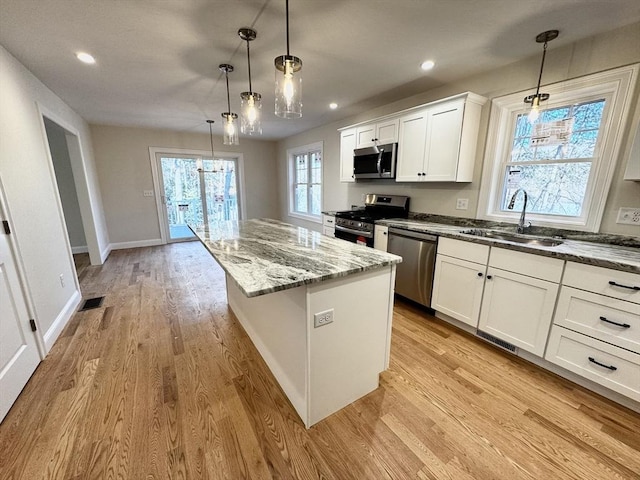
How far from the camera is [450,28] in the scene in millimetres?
1797

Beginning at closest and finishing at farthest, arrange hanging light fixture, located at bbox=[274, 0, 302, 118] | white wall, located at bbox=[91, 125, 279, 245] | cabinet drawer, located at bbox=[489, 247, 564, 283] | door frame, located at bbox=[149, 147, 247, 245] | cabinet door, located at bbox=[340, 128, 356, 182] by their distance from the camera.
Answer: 1. hanging light fixture, located at bbox=[274, 0, 302, 118]
2. cabinet drawer, located at bbox=[489, 247, 564, 283]
3. cabinet door, located at bbox=[340, 128, 356, 182]
4. white wall, located at bbox=[91, 125, 279, 245]
5. door frame, located at bbox=[149, 147, 247, 245]

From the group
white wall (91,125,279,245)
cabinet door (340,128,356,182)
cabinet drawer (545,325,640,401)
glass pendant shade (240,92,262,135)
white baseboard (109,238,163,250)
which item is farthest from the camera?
white baseboard (109,238,163,250)

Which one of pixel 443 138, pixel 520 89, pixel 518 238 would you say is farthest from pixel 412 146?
pixel 518 238

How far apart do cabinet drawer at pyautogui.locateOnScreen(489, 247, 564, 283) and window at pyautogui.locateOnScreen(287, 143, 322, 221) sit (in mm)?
3546

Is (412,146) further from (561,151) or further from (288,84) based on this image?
(288,84)

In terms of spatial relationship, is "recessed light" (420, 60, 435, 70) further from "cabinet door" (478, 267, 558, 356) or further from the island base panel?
the island base panel

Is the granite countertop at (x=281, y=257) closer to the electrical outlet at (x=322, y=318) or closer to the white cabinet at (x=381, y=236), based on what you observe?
the electrical outlet at (x=322, y=318)

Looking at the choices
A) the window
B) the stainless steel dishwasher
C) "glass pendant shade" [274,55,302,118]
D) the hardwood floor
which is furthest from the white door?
the window

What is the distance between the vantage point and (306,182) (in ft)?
18.4

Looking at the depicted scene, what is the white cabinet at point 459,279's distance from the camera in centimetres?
214

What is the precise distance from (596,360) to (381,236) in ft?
6.20

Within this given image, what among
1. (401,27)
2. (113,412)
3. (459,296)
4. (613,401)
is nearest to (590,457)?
(613,401)

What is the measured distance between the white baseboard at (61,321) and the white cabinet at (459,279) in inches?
133

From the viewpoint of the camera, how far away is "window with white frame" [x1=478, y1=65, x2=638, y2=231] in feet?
6.18
